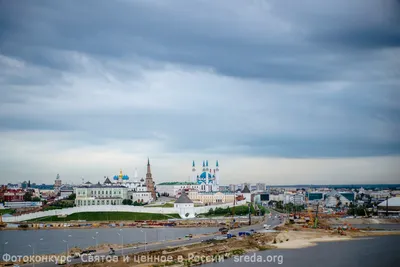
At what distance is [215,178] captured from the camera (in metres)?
108

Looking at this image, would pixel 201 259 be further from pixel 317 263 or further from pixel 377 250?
pixel 377 250

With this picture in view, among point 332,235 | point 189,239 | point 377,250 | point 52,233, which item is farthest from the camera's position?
point 52,233

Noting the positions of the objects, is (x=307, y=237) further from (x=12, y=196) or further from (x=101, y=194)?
(x=12, y=196)

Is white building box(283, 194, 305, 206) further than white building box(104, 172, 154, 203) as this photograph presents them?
Yes

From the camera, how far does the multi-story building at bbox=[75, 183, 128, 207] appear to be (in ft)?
253

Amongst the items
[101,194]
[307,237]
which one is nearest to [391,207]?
[307,237]

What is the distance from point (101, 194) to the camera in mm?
81438

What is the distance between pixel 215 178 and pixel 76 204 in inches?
1466

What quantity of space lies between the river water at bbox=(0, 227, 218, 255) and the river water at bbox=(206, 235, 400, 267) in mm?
10939

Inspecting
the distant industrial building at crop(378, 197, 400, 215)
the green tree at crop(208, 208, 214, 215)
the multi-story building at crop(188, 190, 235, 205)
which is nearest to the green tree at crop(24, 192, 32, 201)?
the multi-story building at crop(188, 190, 235, 205)

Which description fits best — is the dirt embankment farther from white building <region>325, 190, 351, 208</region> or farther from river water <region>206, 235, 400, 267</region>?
white building <region>325, 190, 351, 208</region>

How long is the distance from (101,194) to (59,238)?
118ft

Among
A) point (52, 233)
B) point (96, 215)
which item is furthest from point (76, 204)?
point (52, 233)

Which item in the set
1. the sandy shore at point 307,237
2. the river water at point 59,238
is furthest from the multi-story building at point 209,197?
the sandy shore at point 307,237
